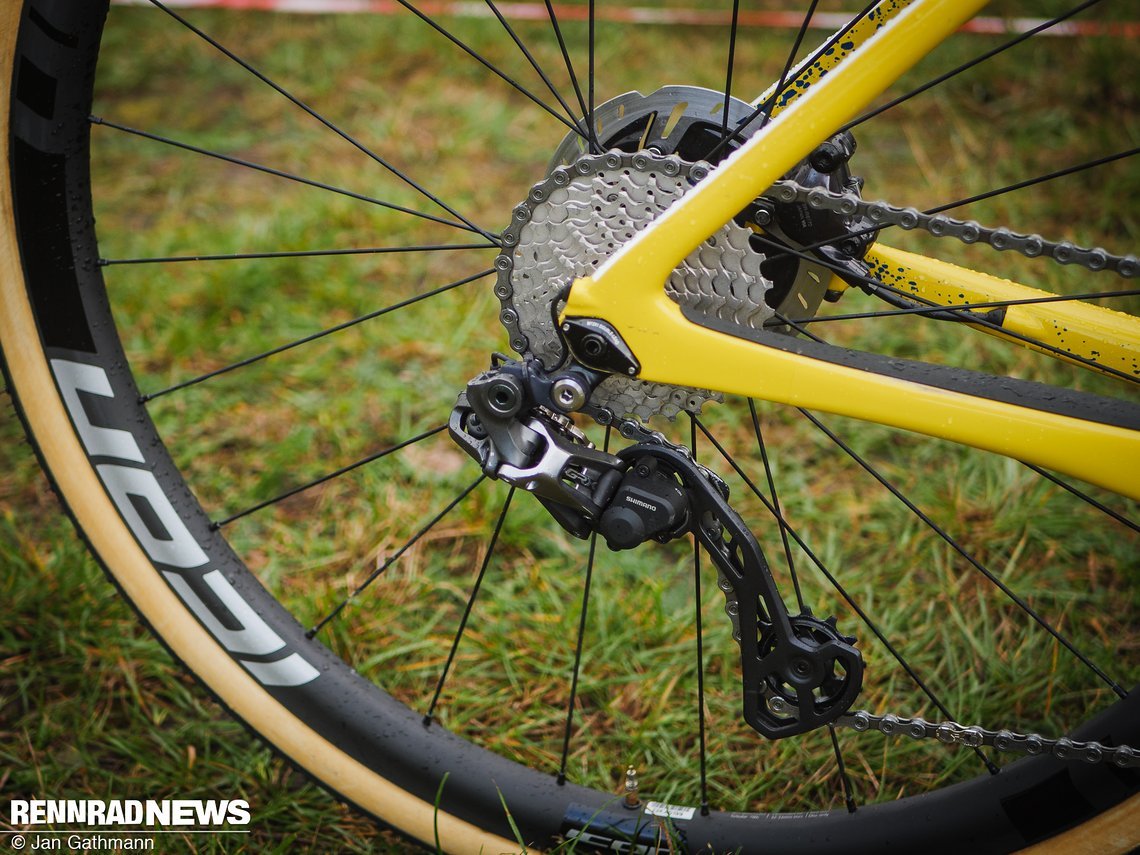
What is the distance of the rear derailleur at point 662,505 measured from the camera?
4.13ft

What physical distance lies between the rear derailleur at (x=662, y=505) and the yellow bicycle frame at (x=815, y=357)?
125 mm

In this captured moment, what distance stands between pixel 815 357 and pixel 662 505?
26cm

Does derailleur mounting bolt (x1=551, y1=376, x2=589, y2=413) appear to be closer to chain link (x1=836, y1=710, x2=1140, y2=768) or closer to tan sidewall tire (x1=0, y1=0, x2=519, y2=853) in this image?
chain link (x1=836, y1=710, x2=1140, y2=768)

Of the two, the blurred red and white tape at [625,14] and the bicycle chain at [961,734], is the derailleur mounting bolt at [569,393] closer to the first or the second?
the bicycle chain at [961,734]

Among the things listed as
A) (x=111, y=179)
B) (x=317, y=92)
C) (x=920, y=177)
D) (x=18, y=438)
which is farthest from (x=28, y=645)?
(x=920, y=177)

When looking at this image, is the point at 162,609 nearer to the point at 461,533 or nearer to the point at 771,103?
the point at 461,533

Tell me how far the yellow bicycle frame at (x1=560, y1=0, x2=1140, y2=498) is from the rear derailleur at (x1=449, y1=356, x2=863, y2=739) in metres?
0.13

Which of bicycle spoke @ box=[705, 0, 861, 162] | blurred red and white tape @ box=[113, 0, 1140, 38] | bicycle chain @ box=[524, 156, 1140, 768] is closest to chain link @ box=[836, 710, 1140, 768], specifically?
bicycle chain @ box=[524, 156, 1140, 768]

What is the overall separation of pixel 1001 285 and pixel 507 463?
2.22 feet

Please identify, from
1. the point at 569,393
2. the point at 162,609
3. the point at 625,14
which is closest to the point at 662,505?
the point at 569,393

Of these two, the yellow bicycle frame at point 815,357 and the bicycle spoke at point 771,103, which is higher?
the bicycle spoke at point 771,103

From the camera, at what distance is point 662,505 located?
49.3 inches

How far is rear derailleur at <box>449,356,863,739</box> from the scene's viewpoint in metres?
1.26

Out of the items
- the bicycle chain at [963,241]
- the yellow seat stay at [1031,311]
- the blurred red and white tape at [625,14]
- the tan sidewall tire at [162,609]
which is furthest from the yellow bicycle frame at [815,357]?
the blurred red and white tape at [625,14]
